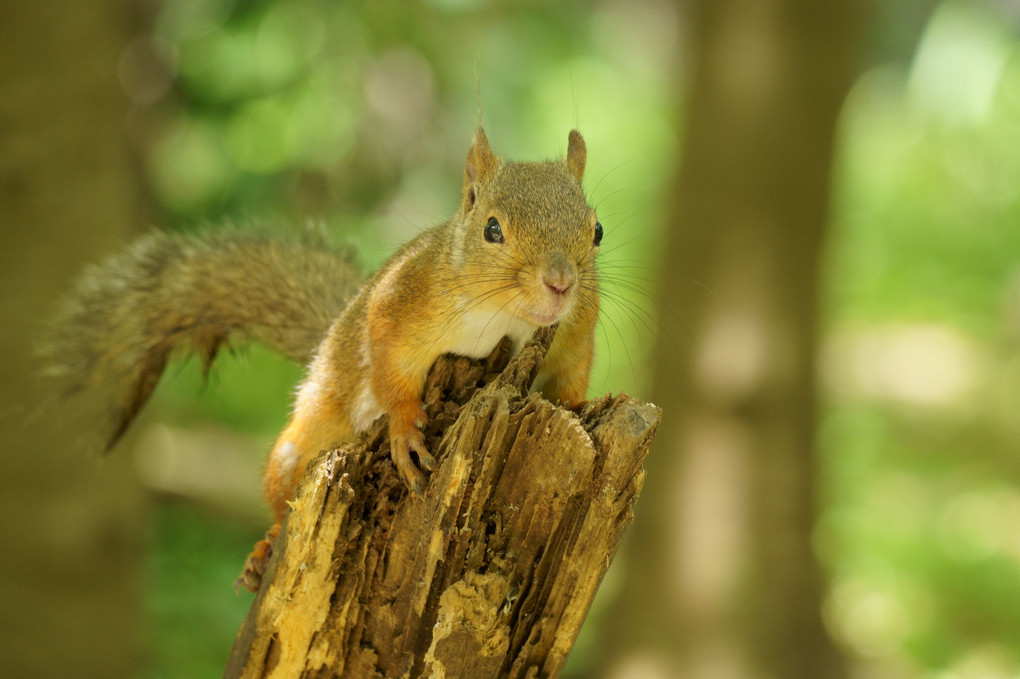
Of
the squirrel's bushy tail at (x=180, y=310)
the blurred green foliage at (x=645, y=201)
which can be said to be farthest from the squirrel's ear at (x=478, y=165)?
the squirrel's bushy tail at (x=180, y=310)

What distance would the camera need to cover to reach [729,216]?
467 centimetres

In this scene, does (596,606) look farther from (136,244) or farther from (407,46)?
(136,244)

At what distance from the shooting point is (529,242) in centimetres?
209

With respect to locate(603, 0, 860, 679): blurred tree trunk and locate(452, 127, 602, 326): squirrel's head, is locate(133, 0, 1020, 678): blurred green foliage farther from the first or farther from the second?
locate(603, 0, 860, 679): blurred tree trunk

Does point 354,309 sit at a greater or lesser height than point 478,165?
lesser

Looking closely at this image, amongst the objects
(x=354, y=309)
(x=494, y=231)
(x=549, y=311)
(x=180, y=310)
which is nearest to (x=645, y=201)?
(x=180, y=310)

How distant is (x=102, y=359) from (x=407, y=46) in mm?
2213

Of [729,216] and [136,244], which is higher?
[729,216]

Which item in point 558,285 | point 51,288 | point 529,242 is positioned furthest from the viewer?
point 51,288

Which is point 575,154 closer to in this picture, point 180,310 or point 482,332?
point 482,332

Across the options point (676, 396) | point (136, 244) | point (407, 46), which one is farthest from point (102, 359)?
point (676, 396)

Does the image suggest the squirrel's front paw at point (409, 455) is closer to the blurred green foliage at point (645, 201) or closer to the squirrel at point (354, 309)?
the squirrel at point (354, 309)

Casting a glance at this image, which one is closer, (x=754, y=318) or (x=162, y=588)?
(x=754, y=318)

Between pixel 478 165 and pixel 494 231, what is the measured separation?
11.0 inches
